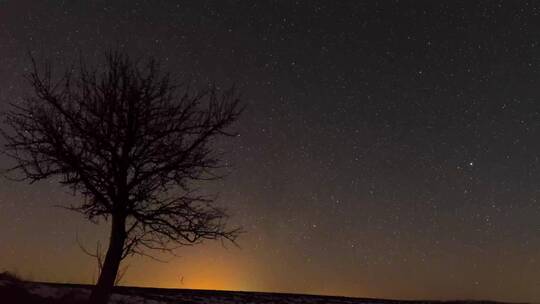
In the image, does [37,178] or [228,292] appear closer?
[37,178]

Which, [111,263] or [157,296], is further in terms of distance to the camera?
[157,296]

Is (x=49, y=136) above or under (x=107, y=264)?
above

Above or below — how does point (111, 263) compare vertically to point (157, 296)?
above

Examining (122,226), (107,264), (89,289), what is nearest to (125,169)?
(122,226)

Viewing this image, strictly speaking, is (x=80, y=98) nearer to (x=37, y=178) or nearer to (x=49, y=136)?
(x=49, y=136)

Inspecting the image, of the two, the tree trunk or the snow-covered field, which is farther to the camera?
the snow-covered field

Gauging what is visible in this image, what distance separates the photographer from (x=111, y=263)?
15.4 meters

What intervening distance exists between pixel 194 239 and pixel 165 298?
4911 mm

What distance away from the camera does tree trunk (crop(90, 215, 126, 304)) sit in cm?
1514

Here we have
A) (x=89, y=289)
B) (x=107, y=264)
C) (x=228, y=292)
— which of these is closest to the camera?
(x=107, y=264)

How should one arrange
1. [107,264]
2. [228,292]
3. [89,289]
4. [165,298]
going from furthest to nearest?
[228,292] < [165,298] < [89,289] < [107,264]

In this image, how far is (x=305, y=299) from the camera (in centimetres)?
2606

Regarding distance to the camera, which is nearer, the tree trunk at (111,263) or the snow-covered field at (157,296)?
the tree trunk at (111,263)

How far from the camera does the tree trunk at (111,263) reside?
596 inches
